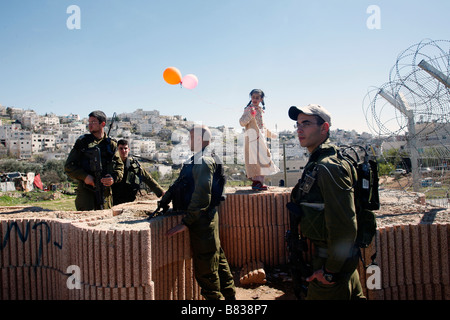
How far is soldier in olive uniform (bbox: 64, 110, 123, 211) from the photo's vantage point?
5055 millimetres

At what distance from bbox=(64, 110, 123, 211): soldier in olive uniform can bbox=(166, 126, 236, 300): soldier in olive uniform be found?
2.08 m

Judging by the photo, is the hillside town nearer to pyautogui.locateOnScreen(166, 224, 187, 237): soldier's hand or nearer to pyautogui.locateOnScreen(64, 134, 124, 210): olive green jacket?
pyautogui.locateOnScreen(64, 134, 124, 210): olive green jacket

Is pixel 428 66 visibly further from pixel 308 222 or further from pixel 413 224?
pixel 308 222

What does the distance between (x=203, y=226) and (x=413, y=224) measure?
8.22 ft

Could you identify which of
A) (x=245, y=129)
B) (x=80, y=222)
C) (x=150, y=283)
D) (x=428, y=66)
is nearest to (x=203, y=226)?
(x=150, y=283)

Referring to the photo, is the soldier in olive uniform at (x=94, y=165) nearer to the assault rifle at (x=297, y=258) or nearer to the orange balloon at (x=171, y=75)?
the orange balloon at (x=171, y=75)

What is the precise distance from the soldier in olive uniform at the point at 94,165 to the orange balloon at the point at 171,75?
177 centimetres

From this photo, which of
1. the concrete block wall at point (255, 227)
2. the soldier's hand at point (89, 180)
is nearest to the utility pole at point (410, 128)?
the concrete block wall at point (255, 227)

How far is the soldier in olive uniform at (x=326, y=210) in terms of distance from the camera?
2250mm

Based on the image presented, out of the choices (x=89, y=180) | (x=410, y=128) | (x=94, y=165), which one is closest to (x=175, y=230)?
(x=89, y=180)

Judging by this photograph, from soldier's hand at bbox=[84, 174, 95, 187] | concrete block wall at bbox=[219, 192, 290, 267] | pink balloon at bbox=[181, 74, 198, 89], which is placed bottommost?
concrete block wall at bbox=[219, 192, 290, 267]

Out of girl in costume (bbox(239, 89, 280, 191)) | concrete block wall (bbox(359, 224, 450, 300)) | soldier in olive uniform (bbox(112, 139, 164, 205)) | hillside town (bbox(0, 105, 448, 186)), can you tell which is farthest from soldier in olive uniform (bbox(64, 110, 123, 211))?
hillside town (bbox(0, 105, 448, 186))

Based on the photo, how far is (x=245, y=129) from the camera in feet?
20.2

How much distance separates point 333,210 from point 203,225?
1780 mm
